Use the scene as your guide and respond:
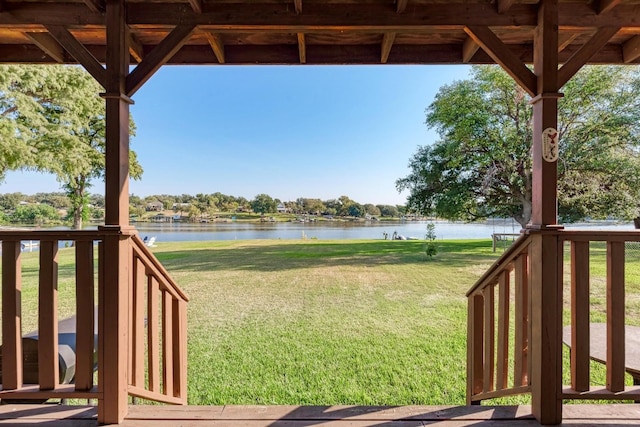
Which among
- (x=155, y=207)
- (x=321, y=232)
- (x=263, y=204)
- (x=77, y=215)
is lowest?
(x=321, y=232)

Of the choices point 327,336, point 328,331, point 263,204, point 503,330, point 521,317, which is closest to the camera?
point 521,317

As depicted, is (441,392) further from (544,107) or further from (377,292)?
(377,292)

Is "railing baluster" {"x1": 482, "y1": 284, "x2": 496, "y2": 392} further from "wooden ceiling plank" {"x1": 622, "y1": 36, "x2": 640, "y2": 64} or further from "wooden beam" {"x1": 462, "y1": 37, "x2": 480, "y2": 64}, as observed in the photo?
"wooden ceiling plank" {"x1": 622, "y1": 36, "x2": 640, "y2": 64}

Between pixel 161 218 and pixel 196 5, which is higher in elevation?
pixel 196 5

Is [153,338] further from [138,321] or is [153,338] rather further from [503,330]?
[503,330]

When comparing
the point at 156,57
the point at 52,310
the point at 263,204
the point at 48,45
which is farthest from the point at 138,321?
the point at 263,204

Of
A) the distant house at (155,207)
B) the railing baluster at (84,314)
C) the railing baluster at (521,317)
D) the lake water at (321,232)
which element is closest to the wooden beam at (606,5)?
the railing baluster at (521,317)

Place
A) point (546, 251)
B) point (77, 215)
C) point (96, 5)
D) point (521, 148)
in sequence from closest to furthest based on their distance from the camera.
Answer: point (546, 251) → point (96, 5) → point (521, 148) → point (77, 215)

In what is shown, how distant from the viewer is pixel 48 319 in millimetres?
1837

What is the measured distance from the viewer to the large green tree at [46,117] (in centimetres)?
859

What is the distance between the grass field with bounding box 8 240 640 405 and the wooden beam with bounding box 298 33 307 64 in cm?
279

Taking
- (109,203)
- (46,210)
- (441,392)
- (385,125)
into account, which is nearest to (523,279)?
(441,392)

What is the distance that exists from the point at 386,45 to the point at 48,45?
2.41 meters

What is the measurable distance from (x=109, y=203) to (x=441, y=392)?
3.02 m
